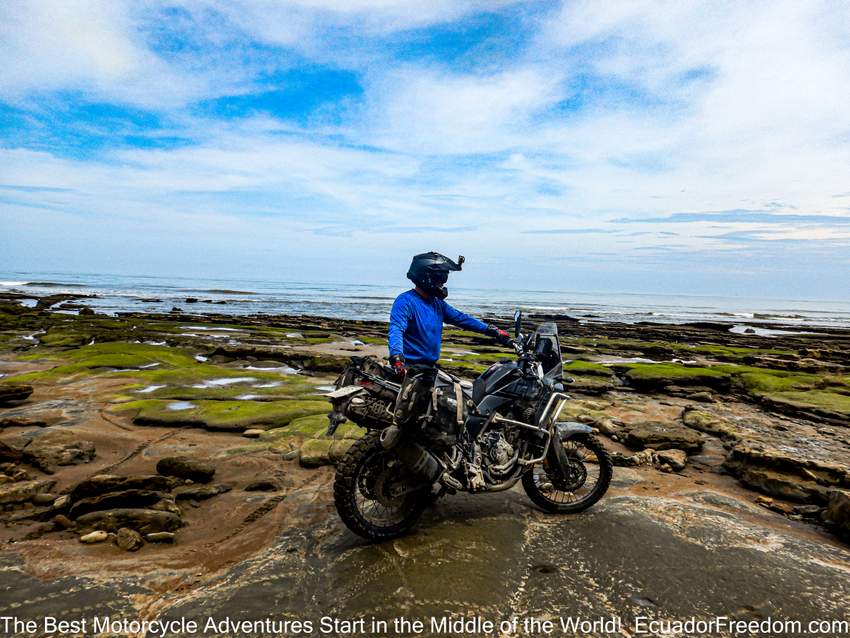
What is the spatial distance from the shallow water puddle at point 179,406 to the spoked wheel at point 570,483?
7.99 metres

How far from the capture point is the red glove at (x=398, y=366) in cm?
454

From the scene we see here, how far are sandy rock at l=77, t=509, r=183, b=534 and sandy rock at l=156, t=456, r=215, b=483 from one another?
148cm

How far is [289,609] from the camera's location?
3.71m

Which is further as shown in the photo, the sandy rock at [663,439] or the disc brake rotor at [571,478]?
the sandy rock at [663,439]

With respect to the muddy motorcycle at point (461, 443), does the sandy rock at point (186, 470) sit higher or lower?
lower

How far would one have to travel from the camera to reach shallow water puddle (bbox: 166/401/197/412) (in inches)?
407

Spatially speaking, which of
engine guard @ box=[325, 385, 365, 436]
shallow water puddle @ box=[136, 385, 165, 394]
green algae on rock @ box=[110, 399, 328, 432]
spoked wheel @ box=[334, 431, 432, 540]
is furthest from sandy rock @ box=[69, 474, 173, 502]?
shallow water puddle @ box=[136, 385, 165, 394]

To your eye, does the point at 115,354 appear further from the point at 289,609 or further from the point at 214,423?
the point at 289,609

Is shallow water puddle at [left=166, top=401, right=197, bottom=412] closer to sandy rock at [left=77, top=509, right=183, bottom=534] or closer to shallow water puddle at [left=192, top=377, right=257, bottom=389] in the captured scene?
Answer: shallow water puddle at [left=192, top=377, right=257, bottom=389]

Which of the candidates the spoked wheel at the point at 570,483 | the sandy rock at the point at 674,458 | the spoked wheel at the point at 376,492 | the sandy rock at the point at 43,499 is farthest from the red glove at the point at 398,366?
the sandy rock at the point at 674,458

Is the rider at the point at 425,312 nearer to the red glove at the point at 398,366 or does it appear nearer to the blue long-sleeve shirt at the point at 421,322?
the blue long-sleeve shirt at the point at 421,322

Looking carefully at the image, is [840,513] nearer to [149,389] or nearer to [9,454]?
[9,454]

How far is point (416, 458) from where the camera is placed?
469cm

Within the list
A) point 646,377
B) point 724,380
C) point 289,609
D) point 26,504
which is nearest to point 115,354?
point 26,504
